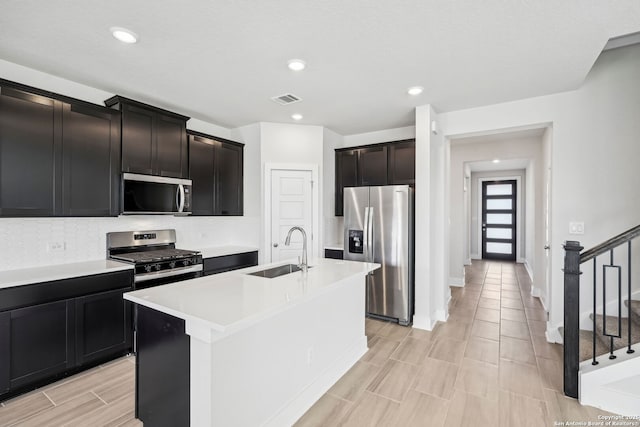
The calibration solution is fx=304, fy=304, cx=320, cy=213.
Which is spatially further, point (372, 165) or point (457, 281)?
point (457, 281)

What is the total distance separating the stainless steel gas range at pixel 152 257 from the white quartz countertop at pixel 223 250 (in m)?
0.28

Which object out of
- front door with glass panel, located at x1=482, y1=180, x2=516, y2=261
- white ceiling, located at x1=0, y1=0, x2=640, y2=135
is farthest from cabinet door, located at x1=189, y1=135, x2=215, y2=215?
front door with glass panel, located at x1=482, y1=180, x2=516, y2=261

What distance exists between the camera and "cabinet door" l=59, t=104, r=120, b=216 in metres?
2.78

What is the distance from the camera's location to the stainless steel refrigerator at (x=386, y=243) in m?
3.83

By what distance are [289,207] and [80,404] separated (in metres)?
2.98

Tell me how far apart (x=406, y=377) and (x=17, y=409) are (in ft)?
9.69

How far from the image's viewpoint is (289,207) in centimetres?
446

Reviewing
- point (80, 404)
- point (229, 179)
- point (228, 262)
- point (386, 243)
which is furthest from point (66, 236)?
point (386, 243)

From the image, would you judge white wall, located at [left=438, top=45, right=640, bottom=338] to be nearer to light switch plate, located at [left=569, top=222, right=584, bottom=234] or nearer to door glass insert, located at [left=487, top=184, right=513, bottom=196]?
light switch plate, located at [left=569, top=222, right=584, bottom=234]

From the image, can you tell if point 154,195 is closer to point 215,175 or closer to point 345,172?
point 215,175

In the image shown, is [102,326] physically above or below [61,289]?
below

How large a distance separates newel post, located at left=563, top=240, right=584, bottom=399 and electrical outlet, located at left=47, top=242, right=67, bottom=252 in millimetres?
4440

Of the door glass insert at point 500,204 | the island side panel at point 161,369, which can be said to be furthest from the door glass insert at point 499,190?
the island side panel at point 161,369

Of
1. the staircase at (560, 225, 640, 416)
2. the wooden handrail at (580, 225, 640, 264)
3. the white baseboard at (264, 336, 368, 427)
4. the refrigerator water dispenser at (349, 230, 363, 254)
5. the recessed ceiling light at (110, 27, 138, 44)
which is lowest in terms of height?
the white baseboard at (264, 336, 368, 427)
